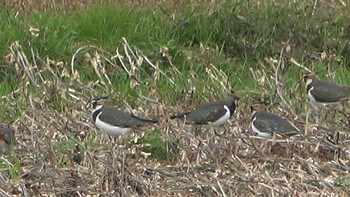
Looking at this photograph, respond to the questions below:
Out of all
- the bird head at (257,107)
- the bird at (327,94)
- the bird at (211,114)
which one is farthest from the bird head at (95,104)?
the bird at (327,94)

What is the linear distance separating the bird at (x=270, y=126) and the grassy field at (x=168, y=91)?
0.32 feet

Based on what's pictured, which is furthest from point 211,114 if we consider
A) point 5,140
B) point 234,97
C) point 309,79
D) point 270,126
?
point 5,140

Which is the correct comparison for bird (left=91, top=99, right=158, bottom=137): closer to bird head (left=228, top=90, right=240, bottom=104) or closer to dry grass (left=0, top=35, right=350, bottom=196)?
dry grass (left=0, top=35, right=350, bottom=196)

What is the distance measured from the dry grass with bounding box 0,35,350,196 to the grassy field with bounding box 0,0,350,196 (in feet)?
0.04

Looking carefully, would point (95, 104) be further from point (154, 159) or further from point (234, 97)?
point (234, 97)

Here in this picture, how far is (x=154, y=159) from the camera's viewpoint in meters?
8.59

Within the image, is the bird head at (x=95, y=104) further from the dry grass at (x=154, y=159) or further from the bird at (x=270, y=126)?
the bird at (x=270, y=126)

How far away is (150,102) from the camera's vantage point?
9719 mm

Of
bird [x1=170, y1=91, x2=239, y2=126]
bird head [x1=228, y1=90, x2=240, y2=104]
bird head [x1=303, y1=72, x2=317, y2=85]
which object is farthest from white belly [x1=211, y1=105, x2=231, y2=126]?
bird head [x1=303, y1=72, x2=317, y2=85]

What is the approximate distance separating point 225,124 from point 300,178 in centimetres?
166

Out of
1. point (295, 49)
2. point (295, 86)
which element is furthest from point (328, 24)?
point (295, 86)

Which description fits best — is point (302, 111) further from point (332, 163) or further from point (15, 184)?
point (15, 184)

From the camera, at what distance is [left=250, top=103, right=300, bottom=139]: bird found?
8516 millimetres

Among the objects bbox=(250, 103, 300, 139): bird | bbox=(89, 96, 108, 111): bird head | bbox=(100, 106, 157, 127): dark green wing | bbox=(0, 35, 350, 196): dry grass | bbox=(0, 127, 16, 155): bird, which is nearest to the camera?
bbox=(0, 35, 350, 196): dry grass
